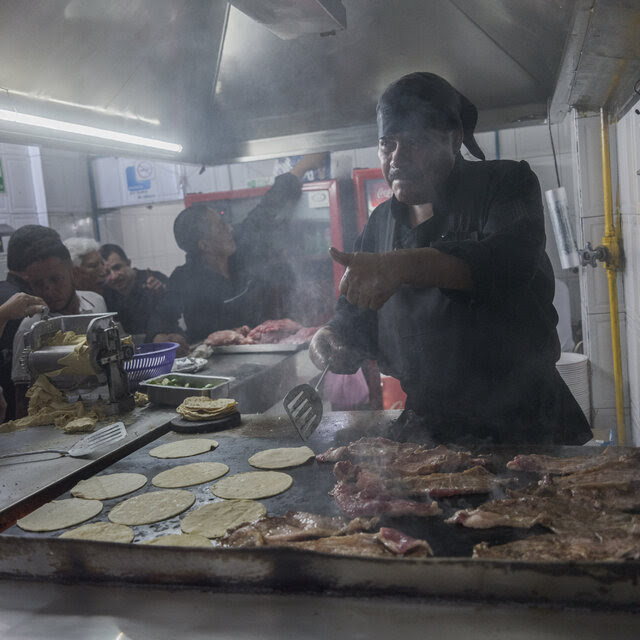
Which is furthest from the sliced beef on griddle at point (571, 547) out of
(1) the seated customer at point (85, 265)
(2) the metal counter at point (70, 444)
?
(1) the seated customer at point (85, 265)

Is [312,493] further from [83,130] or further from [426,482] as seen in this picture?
[83,130]

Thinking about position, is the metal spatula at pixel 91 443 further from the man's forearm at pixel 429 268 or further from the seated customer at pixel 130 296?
the seated customer at pixel 130 296

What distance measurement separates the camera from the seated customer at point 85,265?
4719mm

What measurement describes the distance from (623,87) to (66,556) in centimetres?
318

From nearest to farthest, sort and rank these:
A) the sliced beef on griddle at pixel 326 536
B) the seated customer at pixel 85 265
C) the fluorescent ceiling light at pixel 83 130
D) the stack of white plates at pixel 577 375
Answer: the sliced beef on griddle at pixel 326 536 → the fluorescent ceiling light at pixel 83 130 → the stack of white plates at pixel 577 375 → the seated customer at pixel 85 265

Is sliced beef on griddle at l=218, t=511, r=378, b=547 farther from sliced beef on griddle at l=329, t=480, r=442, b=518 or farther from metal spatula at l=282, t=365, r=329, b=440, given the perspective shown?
metal spatula at l=282, t=365, r=329, b=440

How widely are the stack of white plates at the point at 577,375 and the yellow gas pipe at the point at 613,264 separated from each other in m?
0.20

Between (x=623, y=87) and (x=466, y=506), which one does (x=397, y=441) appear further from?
(x=623, y=87)

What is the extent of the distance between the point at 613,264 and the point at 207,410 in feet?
8.64

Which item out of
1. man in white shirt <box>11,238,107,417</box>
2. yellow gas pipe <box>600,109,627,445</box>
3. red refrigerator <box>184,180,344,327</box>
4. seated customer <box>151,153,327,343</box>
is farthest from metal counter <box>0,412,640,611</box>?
red refrigerator <box>184,180,344,327</box>

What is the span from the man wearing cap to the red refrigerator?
3133mm

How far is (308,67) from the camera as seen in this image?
13.0 ft

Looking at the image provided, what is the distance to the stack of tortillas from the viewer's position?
2615 mm

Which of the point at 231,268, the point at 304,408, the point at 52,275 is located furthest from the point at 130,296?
the point at 304,408
